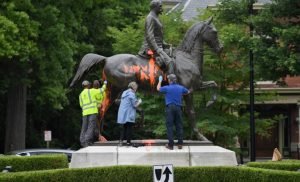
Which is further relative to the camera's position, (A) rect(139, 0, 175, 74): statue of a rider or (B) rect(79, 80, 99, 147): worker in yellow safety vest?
(B) rect(79, 80, 99, 147): worker in yellow safety vest

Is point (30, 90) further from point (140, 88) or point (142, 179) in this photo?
point (142, 179)

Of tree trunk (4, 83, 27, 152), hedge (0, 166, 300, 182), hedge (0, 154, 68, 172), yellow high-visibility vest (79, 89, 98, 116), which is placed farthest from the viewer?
tree trunk (4, 83, 27, 152)

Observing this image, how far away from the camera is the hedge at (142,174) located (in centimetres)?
1491

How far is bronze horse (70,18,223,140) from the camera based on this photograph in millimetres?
18438

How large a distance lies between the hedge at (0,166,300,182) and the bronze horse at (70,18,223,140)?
342 centimetres

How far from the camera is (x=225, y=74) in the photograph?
32.5 m

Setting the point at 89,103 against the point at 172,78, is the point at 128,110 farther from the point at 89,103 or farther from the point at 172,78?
the point at 89,103

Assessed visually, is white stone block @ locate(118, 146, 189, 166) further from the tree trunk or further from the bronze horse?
the tree trunk

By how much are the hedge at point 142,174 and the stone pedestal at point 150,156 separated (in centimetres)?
161

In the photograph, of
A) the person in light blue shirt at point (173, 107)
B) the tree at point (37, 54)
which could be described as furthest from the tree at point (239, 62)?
the person in light blue shirt at point (173, 107)

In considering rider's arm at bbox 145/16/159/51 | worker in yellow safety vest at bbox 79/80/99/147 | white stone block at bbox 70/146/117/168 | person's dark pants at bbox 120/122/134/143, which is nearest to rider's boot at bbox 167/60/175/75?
rider's arm at bbox 145/16/159/51

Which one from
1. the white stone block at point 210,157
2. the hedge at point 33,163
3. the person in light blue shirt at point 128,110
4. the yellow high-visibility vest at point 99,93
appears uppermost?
the yellow high-visibility vest at point 99,93

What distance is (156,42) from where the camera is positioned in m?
18.6

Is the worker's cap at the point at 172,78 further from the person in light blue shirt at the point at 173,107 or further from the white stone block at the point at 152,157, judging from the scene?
the white stone block at the point at 152,157
